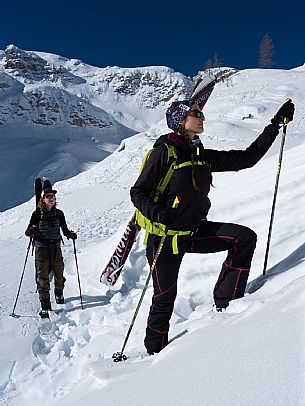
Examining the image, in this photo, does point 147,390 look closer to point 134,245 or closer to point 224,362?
point 224,362

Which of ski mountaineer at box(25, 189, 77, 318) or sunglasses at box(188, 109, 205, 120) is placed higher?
sunglasses at box(188, 109, 205, 120)

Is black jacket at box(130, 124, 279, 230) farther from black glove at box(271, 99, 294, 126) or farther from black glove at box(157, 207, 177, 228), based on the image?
black glove at box(271, 99, 294, 126)

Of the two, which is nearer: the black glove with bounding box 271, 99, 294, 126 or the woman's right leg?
the woman's right leg

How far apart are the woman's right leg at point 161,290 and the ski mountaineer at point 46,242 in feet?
9.16

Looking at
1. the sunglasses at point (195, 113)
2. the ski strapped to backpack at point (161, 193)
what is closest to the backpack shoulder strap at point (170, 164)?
the ski strapped to backpack at point (161, 193)

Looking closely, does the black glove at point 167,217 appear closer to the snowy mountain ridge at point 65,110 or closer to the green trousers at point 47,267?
the green trousers at point 47,267

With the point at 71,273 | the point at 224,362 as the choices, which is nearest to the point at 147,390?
the point at 224,362

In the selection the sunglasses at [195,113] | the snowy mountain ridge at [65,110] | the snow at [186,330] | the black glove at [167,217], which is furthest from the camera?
the snowy mountain ridge at [65,110]

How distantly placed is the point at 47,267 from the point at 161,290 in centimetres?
312

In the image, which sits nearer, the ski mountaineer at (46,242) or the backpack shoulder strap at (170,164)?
the backpack shoulder strap at (170,164)

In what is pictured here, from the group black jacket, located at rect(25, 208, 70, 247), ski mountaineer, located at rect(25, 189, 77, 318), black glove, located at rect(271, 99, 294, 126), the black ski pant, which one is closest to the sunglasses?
black glove, located at rect(271, 99, 294, 126)

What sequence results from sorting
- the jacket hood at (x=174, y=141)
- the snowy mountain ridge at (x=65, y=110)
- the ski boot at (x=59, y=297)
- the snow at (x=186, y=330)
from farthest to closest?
the snowy mountain ridge at (x=65, y=110) → the ski boot at (x=59, y=297) → the jacket hood at (x=174, y=141) → the snow at (x=186, y=330)

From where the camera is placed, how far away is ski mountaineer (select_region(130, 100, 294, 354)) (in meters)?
2.98

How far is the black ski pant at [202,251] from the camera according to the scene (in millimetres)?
3166
